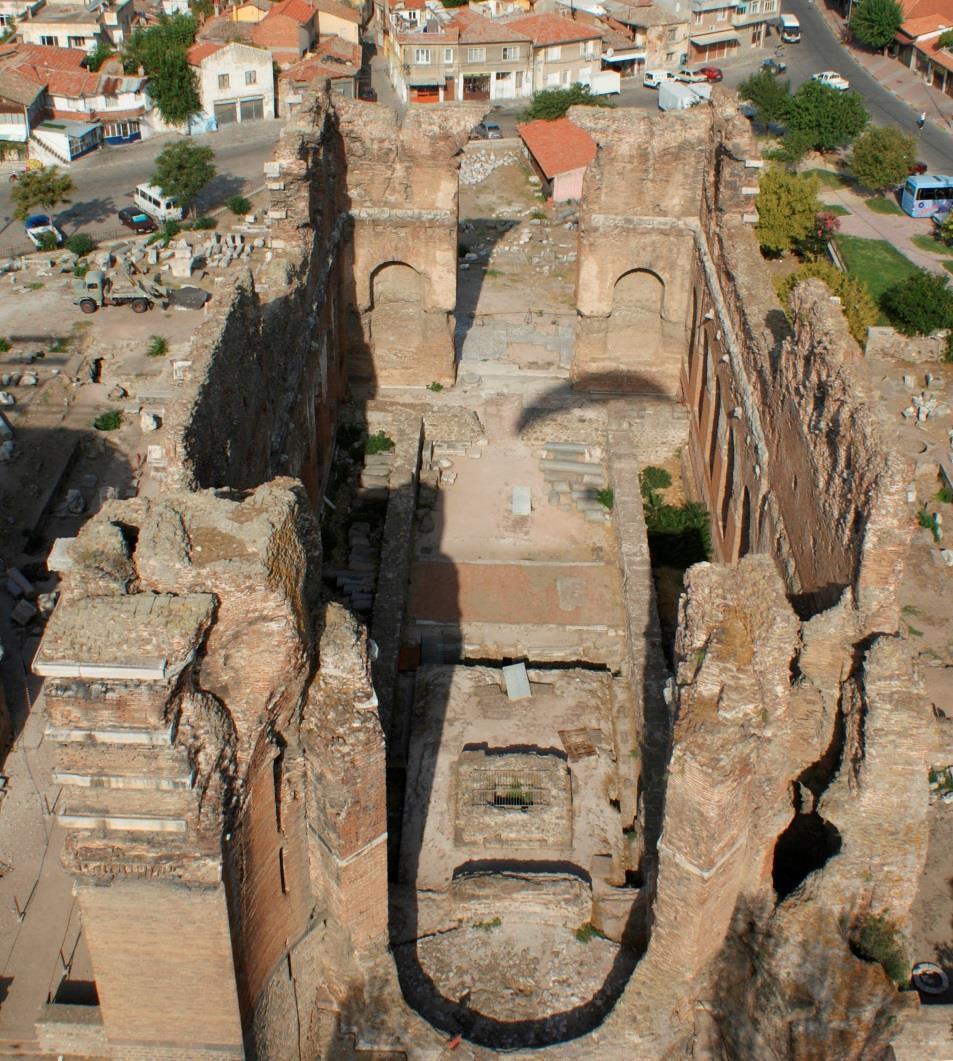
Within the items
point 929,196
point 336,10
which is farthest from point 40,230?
point 929,196

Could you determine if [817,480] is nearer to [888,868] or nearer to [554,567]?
[888,868]

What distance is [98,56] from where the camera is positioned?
66188 mm

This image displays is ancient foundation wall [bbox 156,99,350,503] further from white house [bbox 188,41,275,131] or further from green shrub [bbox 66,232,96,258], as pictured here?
white house [bbox 188,41,275,131]

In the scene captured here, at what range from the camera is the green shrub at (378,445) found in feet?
91.5

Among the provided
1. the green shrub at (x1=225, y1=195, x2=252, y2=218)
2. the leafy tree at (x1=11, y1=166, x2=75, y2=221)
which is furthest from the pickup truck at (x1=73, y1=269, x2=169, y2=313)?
the green shrub at (x1=225, y1=195, x2=252, y2=218)

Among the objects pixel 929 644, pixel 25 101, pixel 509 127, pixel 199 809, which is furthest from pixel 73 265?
pixel 199 809

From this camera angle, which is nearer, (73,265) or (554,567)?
(554,567)

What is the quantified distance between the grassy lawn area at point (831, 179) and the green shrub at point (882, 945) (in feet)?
148

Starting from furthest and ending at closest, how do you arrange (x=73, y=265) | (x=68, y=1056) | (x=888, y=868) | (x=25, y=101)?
(x=25, y=101), (x=73, y=265), (x=68, y=1056), (x=888, y=868)

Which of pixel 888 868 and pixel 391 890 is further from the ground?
pixel 888 868

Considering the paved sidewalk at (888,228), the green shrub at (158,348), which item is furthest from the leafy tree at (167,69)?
the paved sidewalk at (888,228)

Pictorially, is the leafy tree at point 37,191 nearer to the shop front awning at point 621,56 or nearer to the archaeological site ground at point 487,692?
the archaeological site ground at point 487,692

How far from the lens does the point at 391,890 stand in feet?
55.5

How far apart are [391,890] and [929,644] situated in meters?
12.6
